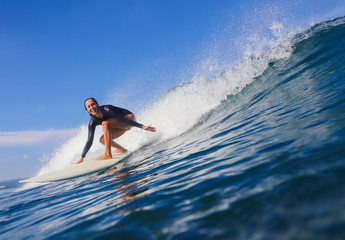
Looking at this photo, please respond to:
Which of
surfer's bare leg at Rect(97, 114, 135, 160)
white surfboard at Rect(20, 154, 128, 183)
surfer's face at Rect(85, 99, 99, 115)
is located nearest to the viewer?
white surfboard at Rect(20, 154, 128, 183)

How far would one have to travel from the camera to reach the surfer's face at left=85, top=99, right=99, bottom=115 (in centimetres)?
643

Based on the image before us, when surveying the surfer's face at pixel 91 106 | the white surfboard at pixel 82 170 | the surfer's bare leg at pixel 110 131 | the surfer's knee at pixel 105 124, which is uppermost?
the surfer's face at pixel 91 106

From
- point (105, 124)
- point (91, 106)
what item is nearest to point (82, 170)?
point (105, 124)

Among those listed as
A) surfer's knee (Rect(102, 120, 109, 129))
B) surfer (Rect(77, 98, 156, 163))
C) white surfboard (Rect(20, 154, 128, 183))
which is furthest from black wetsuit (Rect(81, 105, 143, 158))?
white surfboard (Rect(20, 154, 128, 183))

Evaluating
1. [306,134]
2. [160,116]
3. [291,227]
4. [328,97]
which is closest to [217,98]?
[160,116]

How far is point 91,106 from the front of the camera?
6.43m

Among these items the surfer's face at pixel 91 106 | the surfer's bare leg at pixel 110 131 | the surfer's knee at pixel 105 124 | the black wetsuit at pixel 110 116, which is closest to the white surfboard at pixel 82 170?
the surfer's bare leg at pixel 110 131

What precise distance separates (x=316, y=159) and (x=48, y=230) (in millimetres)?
2435

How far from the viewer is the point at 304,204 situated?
4.02ft

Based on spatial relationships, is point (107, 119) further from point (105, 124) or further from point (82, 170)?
point (82, 170)

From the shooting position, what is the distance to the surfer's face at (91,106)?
21.1 ft

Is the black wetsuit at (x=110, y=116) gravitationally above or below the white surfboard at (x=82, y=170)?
above

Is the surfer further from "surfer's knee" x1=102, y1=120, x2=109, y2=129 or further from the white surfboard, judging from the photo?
the white surfboard

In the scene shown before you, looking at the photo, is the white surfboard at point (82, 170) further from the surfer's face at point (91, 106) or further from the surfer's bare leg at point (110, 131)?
the surfer's face at point (91, 106)
